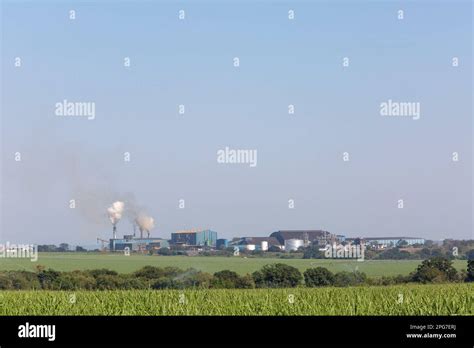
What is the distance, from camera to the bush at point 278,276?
2142cm

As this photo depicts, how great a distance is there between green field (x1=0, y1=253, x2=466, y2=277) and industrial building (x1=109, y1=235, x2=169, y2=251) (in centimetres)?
61

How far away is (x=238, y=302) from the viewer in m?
16.8

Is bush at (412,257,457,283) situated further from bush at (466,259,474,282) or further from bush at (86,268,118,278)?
bush at (86,268,118,278)

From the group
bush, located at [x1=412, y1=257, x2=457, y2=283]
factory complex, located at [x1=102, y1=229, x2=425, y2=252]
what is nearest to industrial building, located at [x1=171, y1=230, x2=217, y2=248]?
factory complex, located at [x1=102, y1=229, x2=425, y2=252]

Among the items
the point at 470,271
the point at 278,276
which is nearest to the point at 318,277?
the point at 278,276

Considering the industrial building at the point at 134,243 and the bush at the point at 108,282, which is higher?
the industrial building at the point at 134,243

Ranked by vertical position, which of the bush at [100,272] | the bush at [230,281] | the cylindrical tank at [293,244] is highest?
the cylindrical tank at [293,244]

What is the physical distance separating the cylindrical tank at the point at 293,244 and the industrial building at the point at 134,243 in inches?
131

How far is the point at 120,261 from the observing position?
19.5 meters

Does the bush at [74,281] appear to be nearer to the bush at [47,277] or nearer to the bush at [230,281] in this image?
the bush at [47,277]

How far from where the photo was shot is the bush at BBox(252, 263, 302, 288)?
21.4 meters

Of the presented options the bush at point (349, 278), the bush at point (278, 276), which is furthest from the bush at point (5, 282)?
the bush at point (349, 278)

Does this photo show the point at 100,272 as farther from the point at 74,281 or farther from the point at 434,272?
the point at 434,272

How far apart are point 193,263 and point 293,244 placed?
2897 mm
